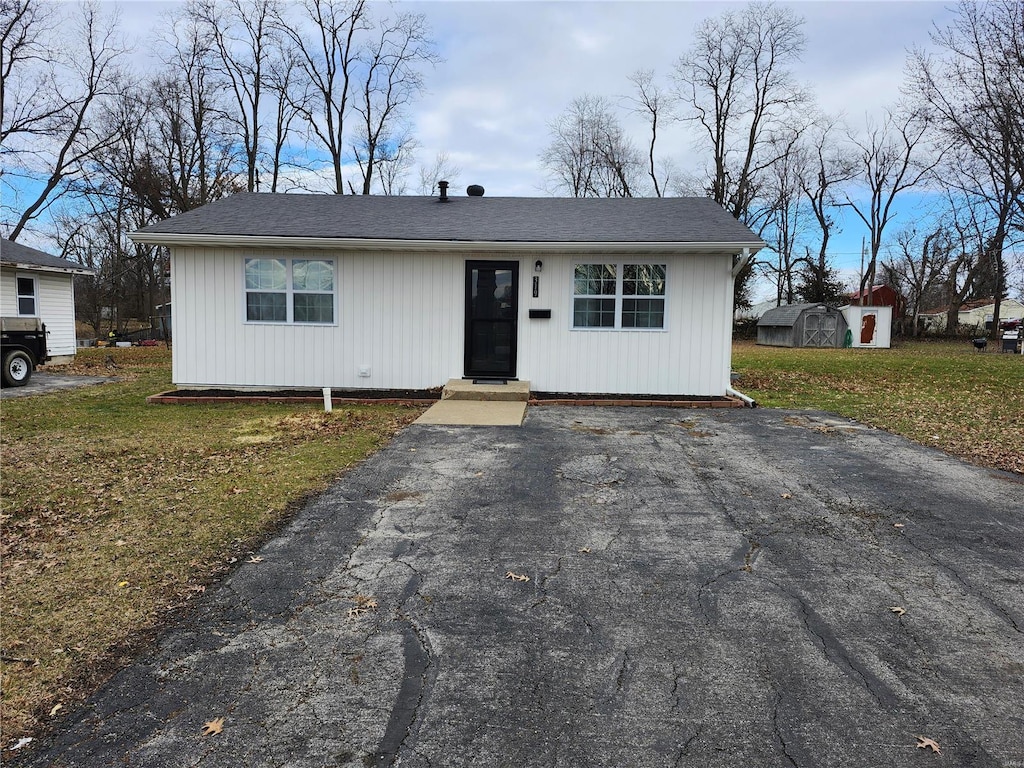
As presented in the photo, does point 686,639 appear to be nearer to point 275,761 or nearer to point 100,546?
point 275,761

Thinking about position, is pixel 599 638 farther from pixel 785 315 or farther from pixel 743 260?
pixel 785 315

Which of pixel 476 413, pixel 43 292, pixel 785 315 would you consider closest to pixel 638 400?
pixel 476 413

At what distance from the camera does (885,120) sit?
104 feet

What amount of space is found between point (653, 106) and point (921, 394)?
944 inches

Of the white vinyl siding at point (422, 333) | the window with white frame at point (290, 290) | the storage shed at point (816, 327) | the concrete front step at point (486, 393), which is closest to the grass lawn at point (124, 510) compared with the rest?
the concrete front step at point (486, 393)

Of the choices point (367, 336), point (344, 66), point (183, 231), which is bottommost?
point (367, 336)

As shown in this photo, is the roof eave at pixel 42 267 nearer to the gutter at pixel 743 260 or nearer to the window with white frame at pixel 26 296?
the window with white frame at pixel 26 296

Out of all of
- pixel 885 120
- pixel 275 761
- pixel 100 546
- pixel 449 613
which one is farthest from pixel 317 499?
pixel 885 120

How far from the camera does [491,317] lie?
9.73 m

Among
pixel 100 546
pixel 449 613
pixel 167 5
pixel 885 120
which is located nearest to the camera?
pixel 449 613

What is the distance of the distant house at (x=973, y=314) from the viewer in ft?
112

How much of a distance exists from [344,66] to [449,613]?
27196 mm

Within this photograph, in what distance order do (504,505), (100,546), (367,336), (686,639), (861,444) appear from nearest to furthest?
(686,639), (100,546), (504,505), (861,444), (367,336)

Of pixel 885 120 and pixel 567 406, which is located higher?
pixel 885 120
